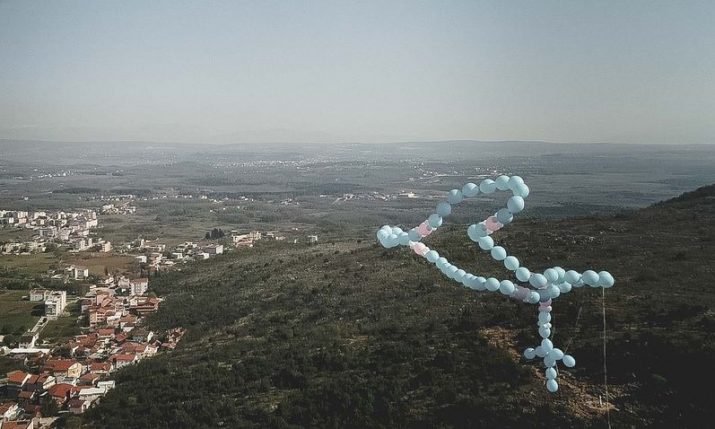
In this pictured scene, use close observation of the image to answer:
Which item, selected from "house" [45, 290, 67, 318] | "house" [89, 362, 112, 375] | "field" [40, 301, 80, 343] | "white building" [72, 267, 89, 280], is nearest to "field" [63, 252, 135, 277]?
"white building" [72, 267, 89, 280]

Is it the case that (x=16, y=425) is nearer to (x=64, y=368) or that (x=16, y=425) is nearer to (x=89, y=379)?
(x=89, y=379)

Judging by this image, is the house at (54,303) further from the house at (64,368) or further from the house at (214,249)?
the house at (214,249)

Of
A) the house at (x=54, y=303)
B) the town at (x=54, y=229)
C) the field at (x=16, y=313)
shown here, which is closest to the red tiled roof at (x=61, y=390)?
the field at (x=16, y=313)

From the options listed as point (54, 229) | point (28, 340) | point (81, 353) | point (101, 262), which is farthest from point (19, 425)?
point (54, 229)

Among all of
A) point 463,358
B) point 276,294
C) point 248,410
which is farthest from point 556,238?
point 248,410

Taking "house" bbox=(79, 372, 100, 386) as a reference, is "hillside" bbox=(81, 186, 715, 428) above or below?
above

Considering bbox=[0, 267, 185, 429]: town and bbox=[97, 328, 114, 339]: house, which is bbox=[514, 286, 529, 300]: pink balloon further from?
bbox=[97, 328, 114, 339]: house
